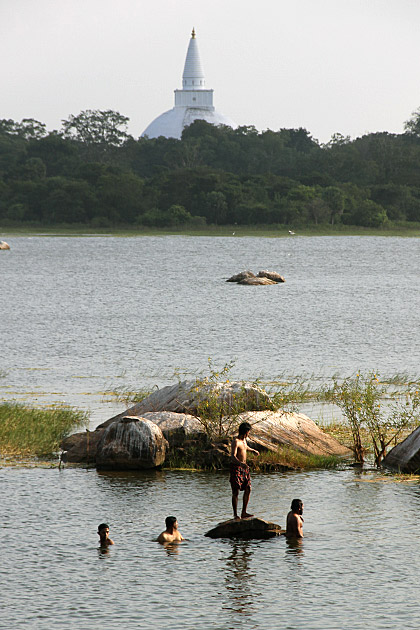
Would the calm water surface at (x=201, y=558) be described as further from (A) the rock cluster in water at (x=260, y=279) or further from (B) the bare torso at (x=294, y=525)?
(A) the rock cluster in water at (x=260, y=279)

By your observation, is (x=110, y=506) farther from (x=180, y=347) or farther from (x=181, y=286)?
(x=181, y=286)

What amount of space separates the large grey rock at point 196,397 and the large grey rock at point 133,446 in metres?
1.44

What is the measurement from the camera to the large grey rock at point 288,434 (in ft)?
72.2

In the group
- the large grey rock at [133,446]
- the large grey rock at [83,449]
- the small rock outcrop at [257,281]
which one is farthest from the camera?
the small rock outcrop at [257,281]

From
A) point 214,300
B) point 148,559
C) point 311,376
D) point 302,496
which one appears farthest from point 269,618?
point 214,300

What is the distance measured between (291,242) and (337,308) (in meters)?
89.4

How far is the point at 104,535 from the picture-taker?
54.9 ft

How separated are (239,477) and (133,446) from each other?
4.58m

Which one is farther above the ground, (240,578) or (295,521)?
(295,521)

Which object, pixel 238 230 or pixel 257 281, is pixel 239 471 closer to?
pixel 257 281

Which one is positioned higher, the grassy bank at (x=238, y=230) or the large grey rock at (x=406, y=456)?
the grassy bank at (x=238, y=230)

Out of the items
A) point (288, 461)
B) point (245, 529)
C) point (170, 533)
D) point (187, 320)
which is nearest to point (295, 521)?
point (245, 529)

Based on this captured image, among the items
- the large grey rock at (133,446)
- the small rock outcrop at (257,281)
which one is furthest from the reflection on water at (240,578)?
the small rock outcrop at (257,281)

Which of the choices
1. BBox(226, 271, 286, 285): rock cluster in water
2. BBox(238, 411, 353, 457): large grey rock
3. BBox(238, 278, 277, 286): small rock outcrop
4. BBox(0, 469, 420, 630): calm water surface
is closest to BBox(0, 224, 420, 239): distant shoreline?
BBox(226, 271, 286, 285): rock cluster in water
